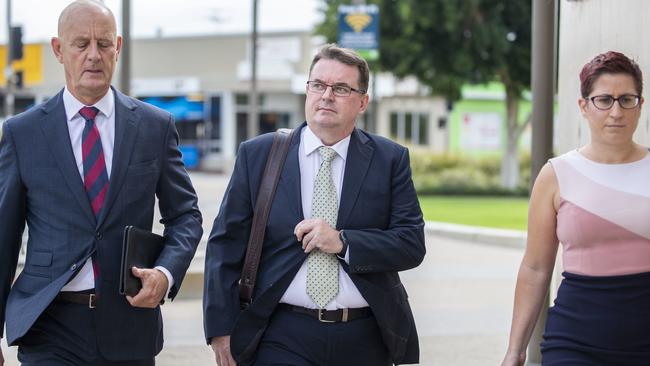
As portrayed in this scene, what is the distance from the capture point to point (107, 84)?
4.39 m

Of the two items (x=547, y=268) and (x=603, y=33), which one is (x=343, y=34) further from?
(x=547, y=268)

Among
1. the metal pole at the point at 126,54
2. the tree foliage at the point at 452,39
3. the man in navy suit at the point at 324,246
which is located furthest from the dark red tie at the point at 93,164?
the tree foliage at the point at 452,39

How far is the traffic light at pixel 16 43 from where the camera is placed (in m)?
27.6

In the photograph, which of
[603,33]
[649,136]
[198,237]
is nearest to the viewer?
[198,237]

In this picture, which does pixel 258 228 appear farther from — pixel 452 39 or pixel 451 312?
pixel 452 39

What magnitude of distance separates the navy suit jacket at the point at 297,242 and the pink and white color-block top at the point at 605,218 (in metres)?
0.70

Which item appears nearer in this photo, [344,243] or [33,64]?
[344,243]

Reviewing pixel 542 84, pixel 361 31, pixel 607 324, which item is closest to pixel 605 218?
pixel 607 324

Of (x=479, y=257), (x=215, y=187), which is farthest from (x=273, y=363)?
(x=215, y=187)

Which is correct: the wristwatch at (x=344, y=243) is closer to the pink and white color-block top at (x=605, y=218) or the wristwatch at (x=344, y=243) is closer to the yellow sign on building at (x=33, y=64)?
the pink and white color-block top at (x=605, y=218)

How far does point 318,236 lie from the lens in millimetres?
4195

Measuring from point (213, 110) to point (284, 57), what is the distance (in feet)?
13.6

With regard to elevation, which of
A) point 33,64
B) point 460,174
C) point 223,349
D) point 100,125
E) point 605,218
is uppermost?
point 33,64

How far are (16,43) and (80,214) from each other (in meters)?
24.6
